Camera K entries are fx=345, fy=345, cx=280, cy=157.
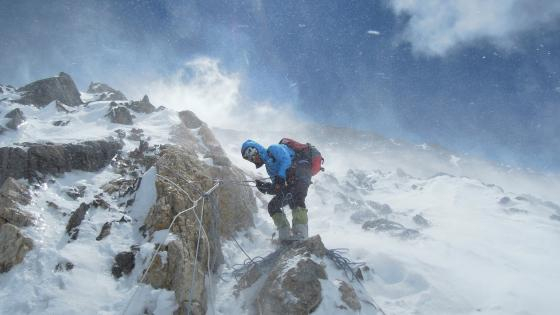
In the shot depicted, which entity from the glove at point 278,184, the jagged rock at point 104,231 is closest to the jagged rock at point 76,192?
the jagged rock at point 104,231

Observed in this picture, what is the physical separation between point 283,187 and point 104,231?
405 cm

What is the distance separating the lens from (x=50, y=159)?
10344 mm

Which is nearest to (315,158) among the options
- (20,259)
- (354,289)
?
(354,289)

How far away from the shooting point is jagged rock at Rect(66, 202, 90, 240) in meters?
6.94

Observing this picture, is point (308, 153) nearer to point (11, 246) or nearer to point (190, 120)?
point (11, 246)

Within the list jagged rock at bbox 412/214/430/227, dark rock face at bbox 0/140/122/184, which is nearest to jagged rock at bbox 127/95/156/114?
dark rock face at bbox 0/140/122/184

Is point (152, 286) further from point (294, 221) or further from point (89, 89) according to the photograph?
point (89, 89)

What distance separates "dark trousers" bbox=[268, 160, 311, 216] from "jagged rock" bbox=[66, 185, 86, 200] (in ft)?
16.0

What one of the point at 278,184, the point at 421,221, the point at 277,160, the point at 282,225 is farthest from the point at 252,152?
the point at 421,221

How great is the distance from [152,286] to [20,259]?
7.42 feet

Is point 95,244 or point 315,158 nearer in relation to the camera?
point 95,244

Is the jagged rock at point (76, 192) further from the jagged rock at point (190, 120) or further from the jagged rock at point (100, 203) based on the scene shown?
the jagged rock at point (190, 120)

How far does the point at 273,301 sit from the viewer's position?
6.58 metres

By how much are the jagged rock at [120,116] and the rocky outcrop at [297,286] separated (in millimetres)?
17107
